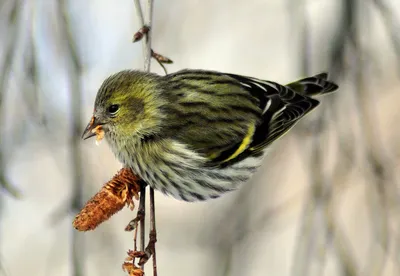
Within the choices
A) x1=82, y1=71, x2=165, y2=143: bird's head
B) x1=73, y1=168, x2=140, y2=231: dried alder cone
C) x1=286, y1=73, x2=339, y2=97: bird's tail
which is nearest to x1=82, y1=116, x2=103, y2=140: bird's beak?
x1=82, y1=71, x2=165, y2=143: bird's head

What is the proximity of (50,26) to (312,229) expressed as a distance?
1.61 metres

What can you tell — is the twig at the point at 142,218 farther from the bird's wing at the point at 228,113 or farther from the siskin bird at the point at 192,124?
the bird's wing at the point at 228,113

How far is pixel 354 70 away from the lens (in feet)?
8.77

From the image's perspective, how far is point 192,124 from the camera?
2584 mm

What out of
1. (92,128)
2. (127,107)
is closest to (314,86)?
(127,107)

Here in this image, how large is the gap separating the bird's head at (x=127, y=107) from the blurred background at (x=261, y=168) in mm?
84

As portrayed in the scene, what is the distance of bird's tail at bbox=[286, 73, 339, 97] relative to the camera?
288 cm

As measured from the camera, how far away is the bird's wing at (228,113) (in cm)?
260

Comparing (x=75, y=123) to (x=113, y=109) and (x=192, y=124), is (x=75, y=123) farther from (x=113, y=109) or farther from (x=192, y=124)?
(x=192, y=124)

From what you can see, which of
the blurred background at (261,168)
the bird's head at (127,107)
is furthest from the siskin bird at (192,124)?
the blurred background at (261,168)

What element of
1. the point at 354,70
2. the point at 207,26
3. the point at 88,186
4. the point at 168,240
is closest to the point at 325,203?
the point at 354,70

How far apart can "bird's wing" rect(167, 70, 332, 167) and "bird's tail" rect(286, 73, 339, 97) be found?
7 centimetres

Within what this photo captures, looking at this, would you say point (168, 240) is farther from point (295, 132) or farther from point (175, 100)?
point (175, 100)

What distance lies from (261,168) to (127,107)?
3.61 ft
